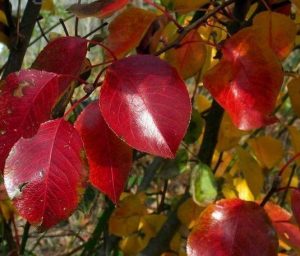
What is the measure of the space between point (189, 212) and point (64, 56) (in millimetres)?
486

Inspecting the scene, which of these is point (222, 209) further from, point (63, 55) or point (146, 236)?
point (146, 236)

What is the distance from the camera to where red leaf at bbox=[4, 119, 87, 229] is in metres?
0.54

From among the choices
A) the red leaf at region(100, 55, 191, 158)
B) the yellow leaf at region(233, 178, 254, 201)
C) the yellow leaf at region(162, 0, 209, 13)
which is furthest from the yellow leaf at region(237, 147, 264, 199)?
the red leaf at region(100, 55, 191, 158)

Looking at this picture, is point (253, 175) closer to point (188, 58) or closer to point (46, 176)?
point (188, 58)

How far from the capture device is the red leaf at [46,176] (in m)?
0.54

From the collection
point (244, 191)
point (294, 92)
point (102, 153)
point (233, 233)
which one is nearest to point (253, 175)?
point (244, 191)

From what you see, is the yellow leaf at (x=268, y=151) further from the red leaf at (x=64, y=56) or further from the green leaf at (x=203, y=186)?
the red leaf at (x=64, y=56)

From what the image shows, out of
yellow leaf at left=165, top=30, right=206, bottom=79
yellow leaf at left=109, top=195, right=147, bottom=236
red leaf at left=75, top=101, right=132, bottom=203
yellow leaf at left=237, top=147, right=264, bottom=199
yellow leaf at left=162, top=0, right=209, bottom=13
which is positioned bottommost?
yellow leaf at left=109, top=195, right=147, bottom=236

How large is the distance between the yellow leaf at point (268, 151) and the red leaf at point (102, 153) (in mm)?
526

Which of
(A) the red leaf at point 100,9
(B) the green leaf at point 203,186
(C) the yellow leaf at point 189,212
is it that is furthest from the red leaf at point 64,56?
(C) the yellow leaf at point 189,212

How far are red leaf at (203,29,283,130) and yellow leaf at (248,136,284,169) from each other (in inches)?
17.4

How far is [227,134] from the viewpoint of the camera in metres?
1.00

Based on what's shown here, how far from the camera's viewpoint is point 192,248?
67 centimetres

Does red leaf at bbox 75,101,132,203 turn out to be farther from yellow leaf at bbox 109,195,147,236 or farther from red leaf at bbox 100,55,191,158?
yellow leaf at bbox 109,195,147,236
